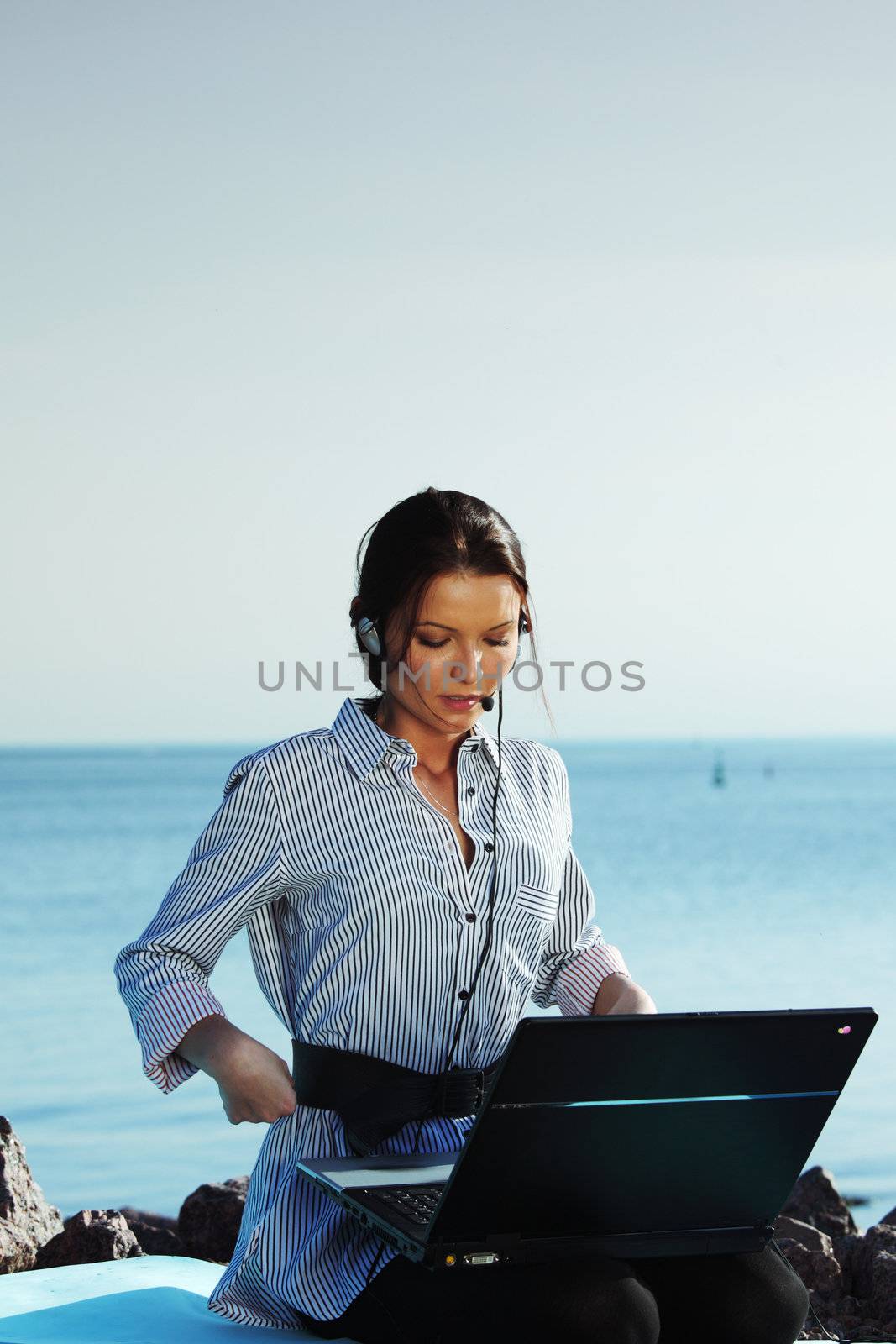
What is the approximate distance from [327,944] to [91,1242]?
1.43 meters

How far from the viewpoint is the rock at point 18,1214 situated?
145 inches

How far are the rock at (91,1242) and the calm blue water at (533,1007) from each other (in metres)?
2.35

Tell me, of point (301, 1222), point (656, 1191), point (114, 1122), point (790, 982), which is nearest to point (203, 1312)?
point (301, 1222)

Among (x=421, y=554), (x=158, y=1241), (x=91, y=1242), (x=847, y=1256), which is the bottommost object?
(x=158, y=1241)

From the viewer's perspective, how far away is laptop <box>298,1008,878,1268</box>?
1.84 meters

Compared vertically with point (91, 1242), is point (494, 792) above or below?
above

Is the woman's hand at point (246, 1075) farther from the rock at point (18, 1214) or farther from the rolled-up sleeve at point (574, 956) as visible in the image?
the rock at point (18, 1214)

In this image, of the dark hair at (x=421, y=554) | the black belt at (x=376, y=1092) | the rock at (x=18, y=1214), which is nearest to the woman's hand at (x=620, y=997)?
the black belt at (x=376, y=1092)

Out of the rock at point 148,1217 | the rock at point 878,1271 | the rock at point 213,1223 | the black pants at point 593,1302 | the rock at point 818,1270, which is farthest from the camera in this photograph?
the rock at point 148,1217

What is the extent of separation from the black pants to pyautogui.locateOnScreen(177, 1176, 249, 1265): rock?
1650mm

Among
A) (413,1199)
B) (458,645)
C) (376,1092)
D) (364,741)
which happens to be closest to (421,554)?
(458,645)

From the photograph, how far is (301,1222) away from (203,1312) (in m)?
0.33

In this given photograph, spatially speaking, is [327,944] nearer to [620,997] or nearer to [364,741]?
[364,741]

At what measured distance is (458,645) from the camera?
2523 mm
